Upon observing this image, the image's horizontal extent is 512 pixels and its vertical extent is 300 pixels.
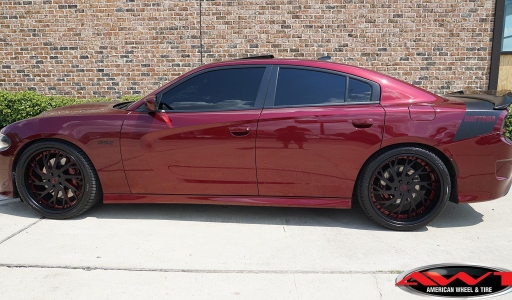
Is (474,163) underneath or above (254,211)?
above

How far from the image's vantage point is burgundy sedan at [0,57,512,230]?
3146 mm

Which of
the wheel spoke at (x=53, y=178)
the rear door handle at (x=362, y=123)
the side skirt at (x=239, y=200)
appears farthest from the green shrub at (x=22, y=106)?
the rear door handle at (x=362, y=123)

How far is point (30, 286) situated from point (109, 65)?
5.34 meters

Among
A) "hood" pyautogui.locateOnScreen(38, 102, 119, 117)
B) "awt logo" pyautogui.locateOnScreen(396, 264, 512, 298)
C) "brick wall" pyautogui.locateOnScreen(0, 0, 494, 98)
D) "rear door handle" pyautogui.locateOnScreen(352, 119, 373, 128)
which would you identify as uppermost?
"brick wall" pyautogui.locateOnScreen(0, 0, 494, 98)

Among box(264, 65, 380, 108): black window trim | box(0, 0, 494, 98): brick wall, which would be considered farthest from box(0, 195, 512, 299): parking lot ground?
box(0, 0, 494, 98): brick wall

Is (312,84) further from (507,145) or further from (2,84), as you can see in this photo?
(2,84)

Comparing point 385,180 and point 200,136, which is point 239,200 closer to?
point 200,136

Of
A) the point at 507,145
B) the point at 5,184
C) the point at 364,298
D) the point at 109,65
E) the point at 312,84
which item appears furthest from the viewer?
the point at 109,65

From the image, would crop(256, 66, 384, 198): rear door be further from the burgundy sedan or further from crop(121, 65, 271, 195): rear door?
crop(121, 65, 271, 195): rear door

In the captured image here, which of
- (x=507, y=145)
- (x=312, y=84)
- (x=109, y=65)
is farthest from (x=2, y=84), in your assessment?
(x=507, y=145)

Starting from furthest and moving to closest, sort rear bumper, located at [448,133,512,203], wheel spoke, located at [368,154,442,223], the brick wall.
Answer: the brick wall, wheel spoke, located at [368,154,442,223], rear bumper, located at [448,133,512,203]

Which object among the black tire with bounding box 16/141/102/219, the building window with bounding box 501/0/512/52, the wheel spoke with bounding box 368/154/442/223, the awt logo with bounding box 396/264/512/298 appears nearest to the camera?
the awt logo with bounding box 396/264/512/298

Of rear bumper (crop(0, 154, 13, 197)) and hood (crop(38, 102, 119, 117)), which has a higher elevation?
hood (crop(38, 102, 119, 117))

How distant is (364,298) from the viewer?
2375 mm
